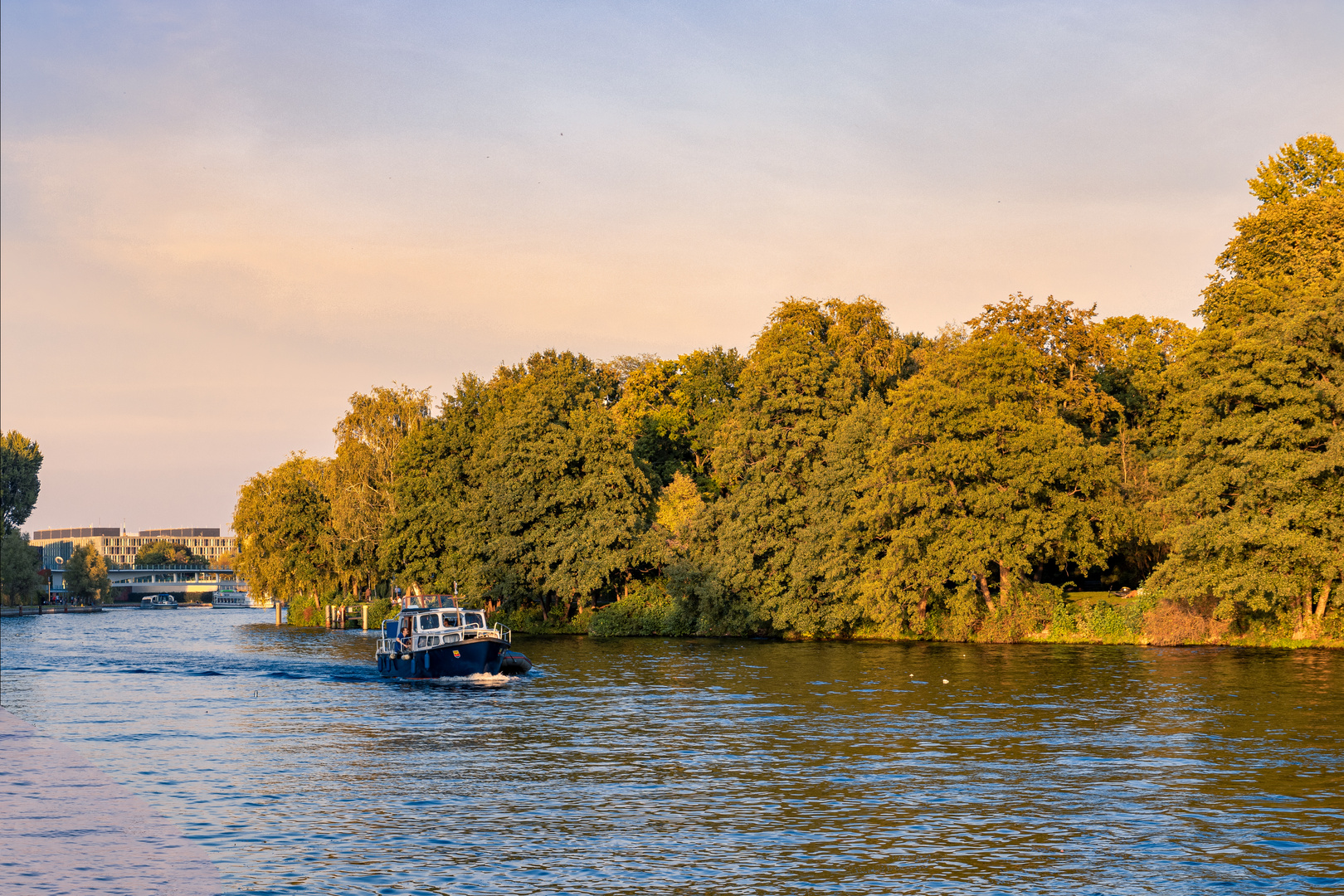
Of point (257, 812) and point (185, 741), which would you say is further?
point (185, 741)

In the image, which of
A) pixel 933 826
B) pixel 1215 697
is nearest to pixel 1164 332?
pixel 1215 697

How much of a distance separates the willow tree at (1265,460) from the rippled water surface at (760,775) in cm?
473

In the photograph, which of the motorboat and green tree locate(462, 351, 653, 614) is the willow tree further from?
green tree locate(462, 351, 653, 614)

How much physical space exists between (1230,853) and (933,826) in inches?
210

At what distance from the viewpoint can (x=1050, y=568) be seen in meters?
82.5

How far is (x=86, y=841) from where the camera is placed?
73.0ft

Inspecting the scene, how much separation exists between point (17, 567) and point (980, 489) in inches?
6605

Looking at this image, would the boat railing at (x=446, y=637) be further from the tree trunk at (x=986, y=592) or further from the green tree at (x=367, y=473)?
the green tree at (x=367, y=473)

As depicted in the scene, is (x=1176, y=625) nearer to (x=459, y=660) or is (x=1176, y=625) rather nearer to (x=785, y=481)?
(x=785, y=481)

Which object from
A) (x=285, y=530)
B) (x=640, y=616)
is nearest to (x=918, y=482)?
(x=640, y=616)

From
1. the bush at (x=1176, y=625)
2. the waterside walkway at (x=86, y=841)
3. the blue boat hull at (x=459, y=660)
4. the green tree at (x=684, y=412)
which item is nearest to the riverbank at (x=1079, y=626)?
the bush at (x=1176, y=625)

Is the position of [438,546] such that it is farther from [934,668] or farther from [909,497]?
[934,668]

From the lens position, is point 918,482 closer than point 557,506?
Yes

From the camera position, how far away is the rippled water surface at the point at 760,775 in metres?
20.2
